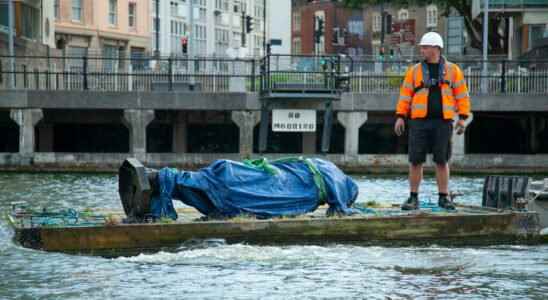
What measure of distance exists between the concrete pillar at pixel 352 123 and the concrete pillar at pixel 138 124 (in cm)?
633

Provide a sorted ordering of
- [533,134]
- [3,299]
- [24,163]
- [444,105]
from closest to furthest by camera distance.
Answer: [3,299] → [444,105] → [24,163] → [533,134]

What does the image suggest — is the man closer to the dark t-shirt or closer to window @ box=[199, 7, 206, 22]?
the dark t-shirt

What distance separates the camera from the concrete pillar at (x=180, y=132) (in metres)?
47.5

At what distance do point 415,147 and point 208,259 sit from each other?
3.63m

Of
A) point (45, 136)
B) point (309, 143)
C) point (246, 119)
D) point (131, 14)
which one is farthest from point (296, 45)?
point (246, 119)

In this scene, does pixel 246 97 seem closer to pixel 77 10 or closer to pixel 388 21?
pixel 77 10

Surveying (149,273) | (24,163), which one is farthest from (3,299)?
(24,163)

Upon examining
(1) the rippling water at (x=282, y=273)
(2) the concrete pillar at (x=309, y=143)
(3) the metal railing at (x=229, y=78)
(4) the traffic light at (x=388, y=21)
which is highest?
(4) the traffic light at (x=388, y=21)

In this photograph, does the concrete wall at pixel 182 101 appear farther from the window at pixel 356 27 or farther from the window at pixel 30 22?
the window at pixel 356 27

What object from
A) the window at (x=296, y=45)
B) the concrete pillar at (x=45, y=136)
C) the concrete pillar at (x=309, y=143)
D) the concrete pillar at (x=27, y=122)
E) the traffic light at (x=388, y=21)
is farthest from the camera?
the window at (x=296, y=45)

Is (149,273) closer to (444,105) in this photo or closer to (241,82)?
(444,105)

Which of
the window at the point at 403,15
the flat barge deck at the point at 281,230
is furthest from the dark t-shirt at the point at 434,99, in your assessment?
the window at the point at 403,15

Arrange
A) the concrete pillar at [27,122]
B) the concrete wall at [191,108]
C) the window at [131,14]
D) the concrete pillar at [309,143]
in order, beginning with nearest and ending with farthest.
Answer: the concrete wall at [191,108] < the concrete pillar at [27,122] < the concrete pillar at [309,143] < the window at [131,14]

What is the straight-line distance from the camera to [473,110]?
43.5 m
